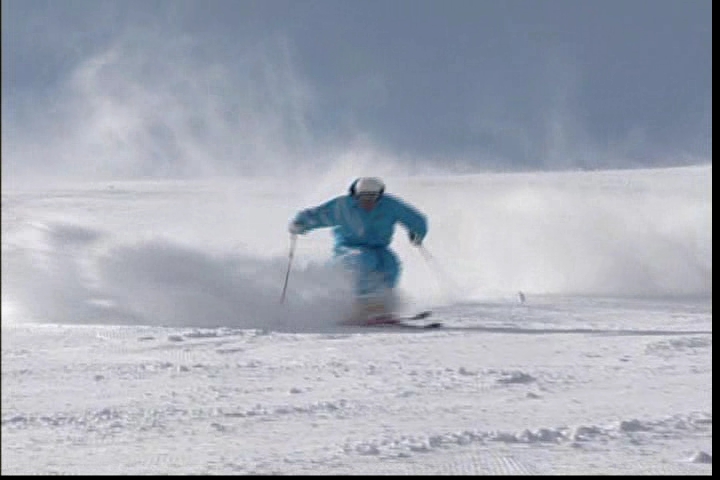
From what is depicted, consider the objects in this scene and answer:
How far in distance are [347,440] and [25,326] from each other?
2.56 metres

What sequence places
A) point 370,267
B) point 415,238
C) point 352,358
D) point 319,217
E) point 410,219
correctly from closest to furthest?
point 352,358
point 370,267
point 319,217
point 410,219
point 415,238

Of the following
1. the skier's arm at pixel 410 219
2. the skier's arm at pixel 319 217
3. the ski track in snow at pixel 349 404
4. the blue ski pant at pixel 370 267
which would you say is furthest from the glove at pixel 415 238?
the ski track in snow at pixel 349 404

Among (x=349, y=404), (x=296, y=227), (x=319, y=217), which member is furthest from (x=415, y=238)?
(x=349, y=404)

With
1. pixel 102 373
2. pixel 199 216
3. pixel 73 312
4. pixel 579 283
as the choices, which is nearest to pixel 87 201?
pixel 199 216

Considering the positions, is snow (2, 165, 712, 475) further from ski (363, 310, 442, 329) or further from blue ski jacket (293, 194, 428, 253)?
blue ski jacket (293, 194, 428, 253)

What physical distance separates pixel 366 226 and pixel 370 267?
33 cm

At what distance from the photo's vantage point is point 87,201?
3288cm

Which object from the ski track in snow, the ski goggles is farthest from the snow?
the ski goggles

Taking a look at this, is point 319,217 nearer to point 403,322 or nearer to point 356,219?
point 356,219

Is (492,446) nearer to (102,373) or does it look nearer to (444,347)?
(102,373)

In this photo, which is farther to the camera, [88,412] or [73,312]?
[73,312]

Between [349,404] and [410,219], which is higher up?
[410,219]

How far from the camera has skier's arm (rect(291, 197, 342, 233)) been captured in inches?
371

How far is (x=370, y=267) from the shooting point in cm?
924
